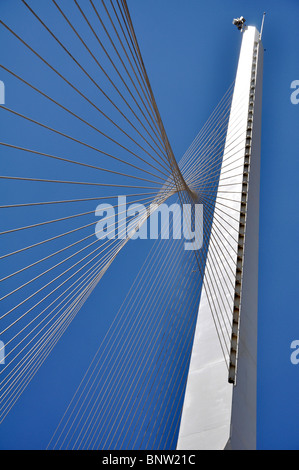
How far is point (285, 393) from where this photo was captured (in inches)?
306

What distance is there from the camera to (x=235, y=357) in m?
3.71

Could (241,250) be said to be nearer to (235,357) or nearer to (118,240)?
(235,357)

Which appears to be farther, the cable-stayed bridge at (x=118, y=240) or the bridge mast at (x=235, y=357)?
the cable-stayed bridge at (x=118, y=240)

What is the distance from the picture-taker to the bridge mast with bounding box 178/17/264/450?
11.5 ft

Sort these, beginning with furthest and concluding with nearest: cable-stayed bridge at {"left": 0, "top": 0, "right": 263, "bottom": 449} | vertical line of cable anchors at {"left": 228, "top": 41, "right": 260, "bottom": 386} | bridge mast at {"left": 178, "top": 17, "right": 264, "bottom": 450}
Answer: cable-stayed bridge at {"left": 0, "top": 0, "right": 263, "bottom": 449}
vertical line of cable anchors at {"left": 228, "top": 41, "right": 260, "bottom": 386}
bridge mast at {"left": 178, "top": 17, "right": 264, "bottom": 450}

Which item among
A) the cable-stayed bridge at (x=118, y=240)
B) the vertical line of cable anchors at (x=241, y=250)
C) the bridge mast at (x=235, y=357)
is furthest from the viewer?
the cable-stayed bridge at (x=118, y=240)

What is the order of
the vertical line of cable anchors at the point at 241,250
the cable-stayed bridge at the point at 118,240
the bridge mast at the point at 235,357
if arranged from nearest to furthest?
the bridge mast at the point at 235,357, the vertical line of cable anchors at the point at 241,250, the cable-stayed bridge at the point at 118,240

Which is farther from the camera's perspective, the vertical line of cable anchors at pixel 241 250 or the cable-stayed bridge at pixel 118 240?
the cable-stayed bridge at pixel 118 240

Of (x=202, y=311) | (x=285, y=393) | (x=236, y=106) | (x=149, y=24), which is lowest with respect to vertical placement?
(x=285, y=393)

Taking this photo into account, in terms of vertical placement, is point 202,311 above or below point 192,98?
below

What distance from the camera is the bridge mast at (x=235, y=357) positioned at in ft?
11.5
